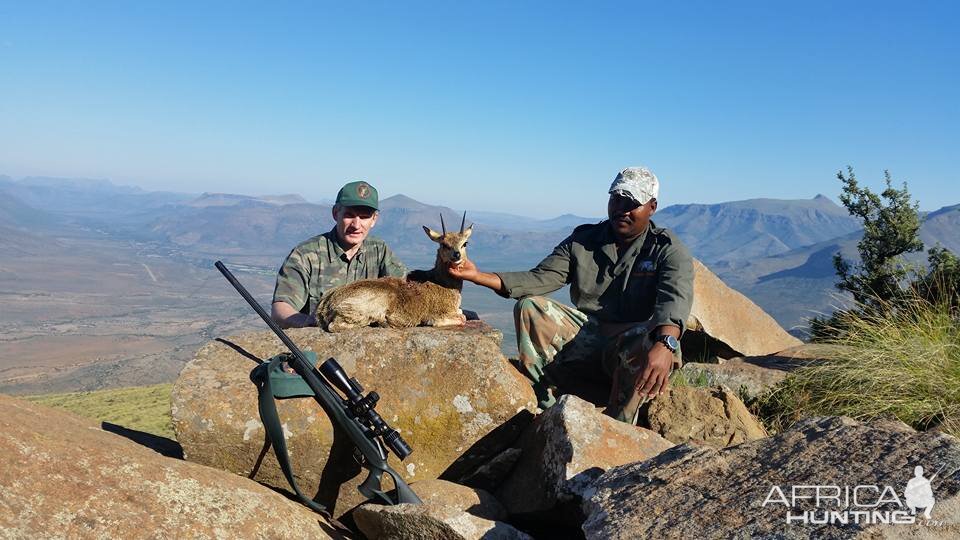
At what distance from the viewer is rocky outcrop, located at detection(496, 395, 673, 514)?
4648 mm

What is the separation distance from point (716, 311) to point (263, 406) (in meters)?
9.73

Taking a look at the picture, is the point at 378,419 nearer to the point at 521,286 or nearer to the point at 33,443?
the point at 33,443


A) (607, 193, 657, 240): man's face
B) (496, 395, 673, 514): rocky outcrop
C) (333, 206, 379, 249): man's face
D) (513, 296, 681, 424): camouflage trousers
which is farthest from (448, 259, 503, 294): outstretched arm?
(496, 395, 673, 514): rocky outcrop

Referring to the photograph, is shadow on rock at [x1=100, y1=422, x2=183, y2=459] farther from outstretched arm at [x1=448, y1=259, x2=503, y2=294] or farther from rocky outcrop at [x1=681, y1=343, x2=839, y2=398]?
rocky outcrop at [x1=681, y1=343, x2=839, y2=398]

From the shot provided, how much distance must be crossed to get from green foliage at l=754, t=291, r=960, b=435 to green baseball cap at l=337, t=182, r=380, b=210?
6.38 metres

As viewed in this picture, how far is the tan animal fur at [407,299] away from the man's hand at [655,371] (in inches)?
106

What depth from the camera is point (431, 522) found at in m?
3.91

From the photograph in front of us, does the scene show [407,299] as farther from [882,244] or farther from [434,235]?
[882,244]

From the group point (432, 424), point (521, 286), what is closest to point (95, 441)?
point (432, 424)

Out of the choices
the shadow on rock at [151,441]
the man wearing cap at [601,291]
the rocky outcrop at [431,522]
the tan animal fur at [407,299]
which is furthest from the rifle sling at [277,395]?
the man wearing cap at [601,291]

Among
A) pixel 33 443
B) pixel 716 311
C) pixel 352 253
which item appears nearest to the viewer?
pixel 33 443

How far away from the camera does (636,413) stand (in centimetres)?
634

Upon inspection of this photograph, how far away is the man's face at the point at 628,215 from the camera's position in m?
7.34

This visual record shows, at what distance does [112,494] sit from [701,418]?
5444mm
